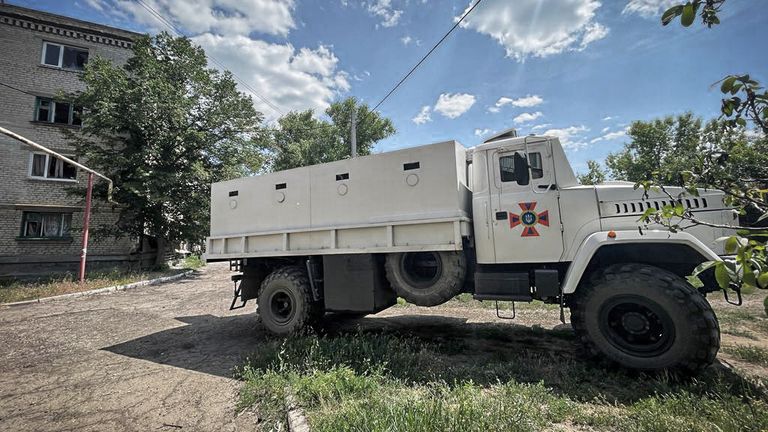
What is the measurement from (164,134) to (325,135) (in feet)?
49.1

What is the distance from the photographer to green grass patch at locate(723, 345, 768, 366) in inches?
165

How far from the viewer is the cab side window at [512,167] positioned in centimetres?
473

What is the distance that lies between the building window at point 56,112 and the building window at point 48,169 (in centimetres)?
199

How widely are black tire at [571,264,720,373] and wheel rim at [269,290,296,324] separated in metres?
4.73

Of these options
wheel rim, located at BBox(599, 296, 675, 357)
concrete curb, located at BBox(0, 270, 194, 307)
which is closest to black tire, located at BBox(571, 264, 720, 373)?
wheel rim, located at BBox(599, 296, 675, 357)

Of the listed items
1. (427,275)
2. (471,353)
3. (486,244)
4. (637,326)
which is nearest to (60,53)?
(427,275)

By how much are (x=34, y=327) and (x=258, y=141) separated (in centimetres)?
1377

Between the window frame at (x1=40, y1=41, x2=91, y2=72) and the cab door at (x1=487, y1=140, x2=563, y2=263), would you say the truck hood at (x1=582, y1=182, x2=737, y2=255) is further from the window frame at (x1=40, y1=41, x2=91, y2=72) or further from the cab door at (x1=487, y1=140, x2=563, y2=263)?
the window frame at (x1=40, y1=41, x2=91, y2=72)

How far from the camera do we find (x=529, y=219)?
4.64 metres

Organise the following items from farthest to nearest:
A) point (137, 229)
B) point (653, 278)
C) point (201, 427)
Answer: point (137, 229) < point (653, 278) < point (201, 427)

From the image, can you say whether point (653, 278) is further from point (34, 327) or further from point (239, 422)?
point (34, 327)

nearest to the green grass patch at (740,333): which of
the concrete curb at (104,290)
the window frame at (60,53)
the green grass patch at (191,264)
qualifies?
the concrete curb at (104,290)

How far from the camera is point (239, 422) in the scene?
3250 millimetres

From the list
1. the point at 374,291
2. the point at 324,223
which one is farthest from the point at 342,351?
the point at 324,223
